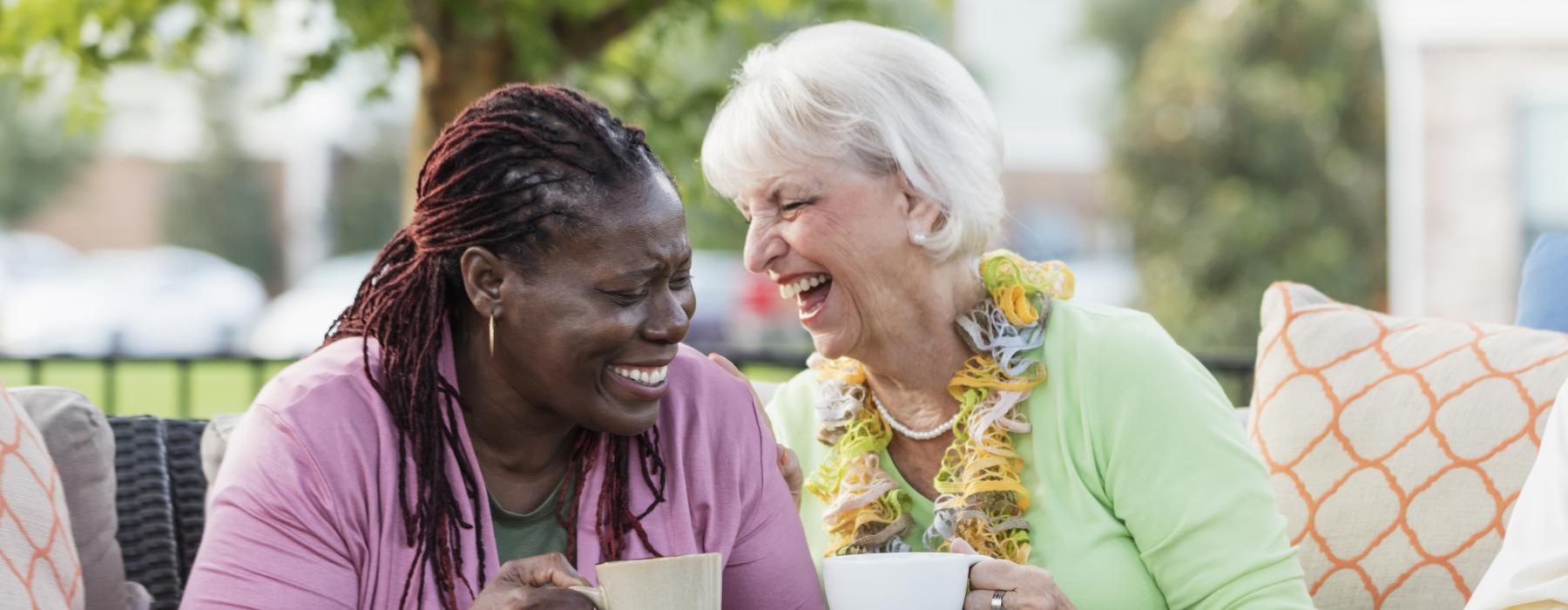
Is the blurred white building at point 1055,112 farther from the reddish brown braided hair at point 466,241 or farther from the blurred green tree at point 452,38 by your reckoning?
the reddish brown braided hair at point 466,241

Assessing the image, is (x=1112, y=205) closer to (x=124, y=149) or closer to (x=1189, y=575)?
(x=1189, y=575)

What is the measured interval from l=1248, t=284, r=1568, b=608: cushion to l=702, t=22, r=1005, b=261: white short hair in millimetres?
716

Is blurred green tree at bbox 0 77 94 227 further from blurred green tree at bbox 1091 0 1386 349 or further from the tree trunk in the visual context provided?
the tree trunk

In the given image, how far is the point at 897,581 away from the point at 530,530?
59 cm

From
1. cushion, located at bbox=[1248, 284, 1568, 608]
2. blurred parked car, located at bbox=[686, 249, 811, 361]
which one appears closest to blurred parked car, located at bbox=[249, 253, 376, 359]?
blurred parked car, located at bbox=[686, 249, 811, 361]

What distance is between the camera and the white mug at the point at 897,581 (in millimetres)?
1877

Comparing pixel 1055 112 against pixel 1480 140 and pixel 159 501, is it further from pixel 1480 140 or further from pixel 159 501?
pixel 159 501

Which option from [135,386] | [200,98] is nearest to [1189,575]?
[135,386]

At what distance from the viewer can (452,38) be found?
5293 mm

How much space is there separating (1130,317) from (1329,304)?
22.6 inches

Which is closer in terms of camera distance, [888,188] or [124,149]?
[888,188]

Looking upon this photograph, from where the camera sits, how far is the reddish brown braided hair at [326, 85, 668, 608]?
6.64 ft

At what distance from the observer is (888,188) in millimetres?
2605

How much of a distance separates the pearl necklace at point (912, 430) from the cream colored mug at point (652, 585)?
3.23 ft
